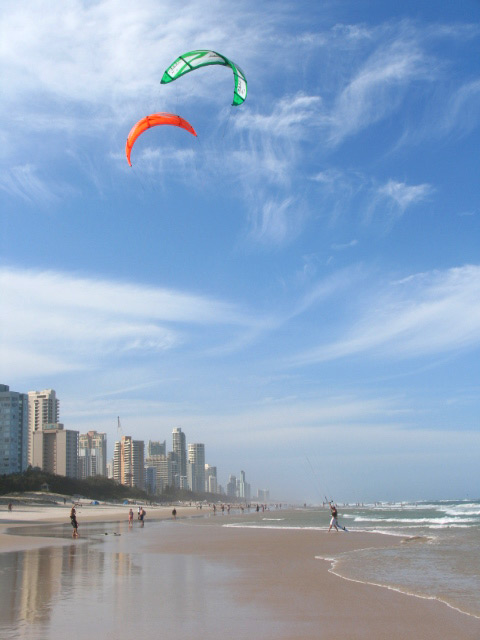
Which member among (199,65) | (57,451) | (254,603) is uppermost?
(199,65)

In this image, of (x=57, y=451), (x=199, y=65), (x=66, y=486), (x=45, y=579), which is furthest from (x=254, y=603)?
(x=57, y=451)

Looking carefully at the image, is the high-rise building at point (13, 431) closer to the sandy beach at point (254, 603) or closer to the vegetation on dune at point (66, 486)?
the vegetation on dune at point (66, 486)

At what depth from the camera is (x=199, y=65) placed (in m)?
16.4

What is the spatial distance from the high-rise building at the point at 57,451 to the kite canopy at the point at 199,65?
138449 mm

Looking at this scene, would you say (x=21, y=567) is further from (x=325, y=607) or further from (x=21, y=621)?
(x=325, y=607)

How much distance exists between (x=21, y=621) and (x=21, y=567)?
6.72 meters

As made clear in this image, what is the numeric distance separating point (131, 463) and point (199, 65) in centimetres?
17589

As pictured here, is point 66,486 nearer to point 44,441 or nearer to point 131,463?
point 44,441

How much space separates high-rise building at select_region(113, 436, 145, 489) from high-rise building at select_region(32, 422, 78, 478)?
33.0 meters

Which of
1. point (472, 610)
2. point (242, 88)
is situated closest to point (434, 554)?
point (472, 610)

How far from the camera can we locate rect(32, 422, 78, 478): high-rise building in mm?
143375

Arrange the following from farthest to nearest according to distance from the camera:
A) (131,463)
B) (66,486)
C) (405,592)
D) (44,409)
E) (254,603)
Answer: (131,463) < (44,409) < (66,486) < (405,592) < (254,603)

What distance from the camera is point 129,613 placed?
8.69m

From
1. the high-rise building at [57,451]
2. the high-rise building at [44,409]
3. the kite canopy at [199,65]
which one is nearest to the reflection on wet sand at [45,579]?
the kite canopy at [199,65]
